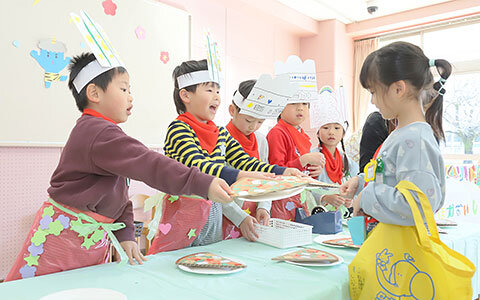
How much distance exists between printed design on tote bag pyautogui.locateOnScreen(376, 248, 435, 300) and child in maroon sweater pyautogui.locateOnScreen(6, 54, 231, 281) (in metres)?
0.43

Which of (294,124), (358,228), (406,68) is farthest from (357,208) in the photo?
(294,124)

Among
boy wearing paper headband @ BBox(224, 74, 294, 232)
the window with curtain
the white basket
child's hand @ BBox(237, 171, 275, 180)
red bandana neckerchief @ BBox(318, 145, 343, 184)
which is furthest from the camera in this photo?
the window with curtain

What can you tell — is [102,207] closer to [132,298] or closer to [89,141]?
[89,141]

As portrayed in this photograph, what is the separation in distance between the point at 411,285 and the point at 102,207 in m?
0.87

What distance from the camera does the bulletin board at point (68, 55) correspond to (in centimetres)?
265

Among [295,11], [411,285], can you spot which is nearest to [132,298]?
[411,285]

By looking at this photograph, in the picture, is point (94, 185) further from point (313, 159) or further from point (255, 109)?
point (313, 159)

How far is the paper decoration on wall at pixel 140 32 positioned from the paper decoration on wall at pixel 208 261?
277 cm

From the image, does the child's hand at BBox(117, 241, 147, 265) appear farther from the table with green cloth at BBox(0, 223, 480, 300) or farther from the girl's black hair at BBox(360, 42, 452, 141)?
the girl's black hair at BBox(360, 42, 452, 141)

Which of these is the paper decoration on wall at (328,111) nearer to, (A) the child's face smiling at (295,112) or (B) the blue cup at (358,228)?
(A) the child's face smiling at (295,112)

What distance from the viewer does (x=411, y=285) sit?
2.96ft

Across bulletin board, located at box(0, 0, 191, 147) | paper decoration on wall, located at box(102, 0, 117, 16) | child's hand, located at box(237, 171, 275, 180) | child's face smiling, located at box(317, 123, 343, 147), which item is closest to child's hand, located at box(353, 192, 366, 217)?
child's hand, located at box(237, 171, 275, 180)

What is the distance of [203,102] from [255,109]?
0.33 m

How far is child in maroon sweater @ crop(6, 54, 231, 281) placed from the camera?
1.00m
